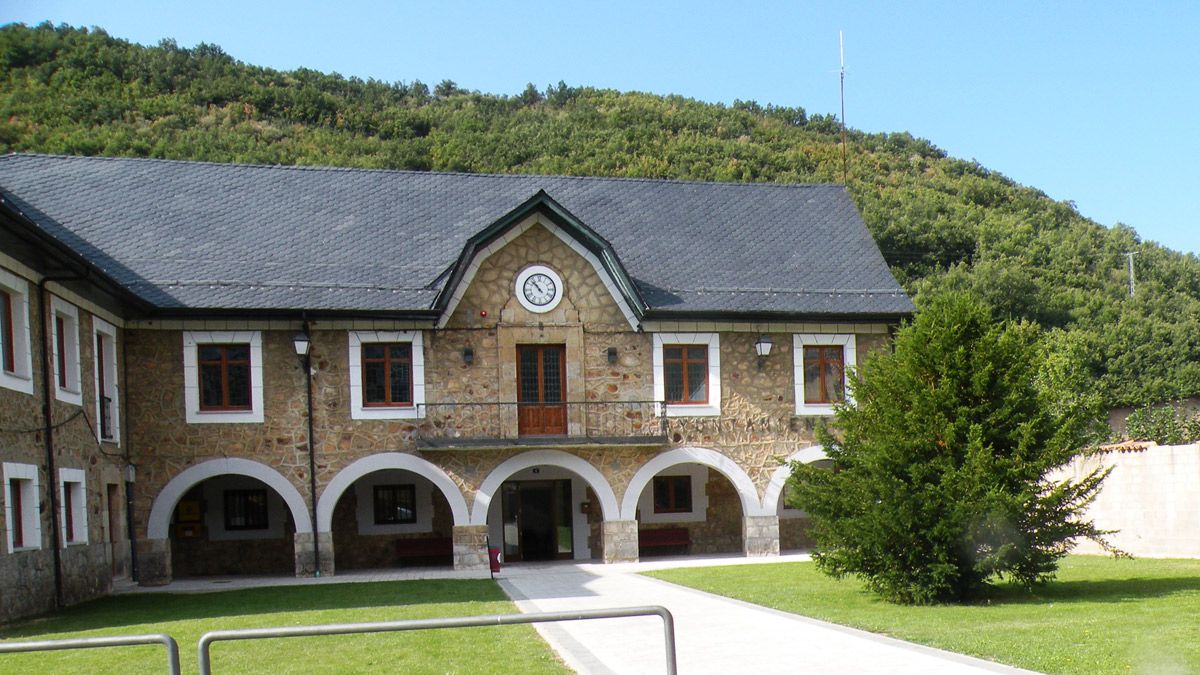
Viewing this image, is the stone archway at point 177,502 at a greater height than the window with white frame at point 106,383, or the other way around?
the window with white frame at point 106,383

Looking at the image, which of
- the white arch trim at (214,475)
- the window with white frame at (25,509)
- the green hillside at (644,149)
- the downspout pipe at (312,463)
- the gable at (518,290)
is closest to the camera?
the window with white frame at (25,509)

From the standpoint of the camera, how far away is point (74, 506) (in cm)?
1850

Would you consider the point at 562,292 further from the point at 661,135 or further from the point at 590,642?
the point at 661,135

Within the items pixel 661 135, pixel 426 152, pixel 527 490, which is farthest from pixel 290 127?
pixel 527 490

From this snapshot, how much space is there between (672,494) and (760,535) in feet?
7.83

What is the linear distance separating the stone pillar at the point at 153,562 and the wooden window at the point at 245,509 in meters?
2.53

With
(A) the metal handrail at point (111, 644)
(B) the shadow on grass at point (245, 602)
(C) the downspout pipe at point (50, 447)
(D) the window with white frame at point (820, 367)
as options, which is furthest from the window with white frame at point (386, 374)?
(A) the metal handrail at point (111, 644)

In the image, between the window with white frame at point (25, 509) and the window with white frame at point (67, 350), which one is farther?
the window with white frame at point (67, 350)

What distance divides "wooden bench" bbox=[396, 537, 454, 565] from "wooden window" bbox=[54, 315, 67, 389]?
28.1ft

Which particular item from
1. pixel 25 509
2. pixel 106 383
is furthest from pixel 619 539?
pixel 25 509

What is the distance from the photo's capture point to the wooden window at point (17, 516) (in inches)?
626

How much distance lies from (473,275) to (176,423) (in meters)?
5.87

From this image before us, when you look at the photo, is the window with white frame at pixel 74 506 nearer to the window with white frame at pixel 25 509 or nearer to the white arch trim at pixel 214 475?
the window with white frame at pixel 25 509

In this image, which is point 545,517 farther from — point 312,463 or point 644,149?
point 644,149
